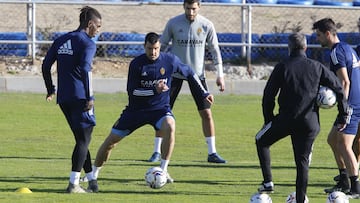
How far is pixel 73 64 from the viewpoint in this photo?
1212 cm

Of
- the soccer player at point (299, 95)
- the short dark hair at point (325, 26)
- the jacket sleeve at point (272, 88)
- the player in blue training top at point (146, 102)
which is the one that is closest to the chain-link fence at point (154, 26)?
the player in blue training top at point (146, 102)

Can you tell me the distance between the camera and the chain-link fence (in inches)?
1043

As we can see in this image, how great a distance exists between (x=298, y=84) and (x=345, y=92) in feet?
4.42

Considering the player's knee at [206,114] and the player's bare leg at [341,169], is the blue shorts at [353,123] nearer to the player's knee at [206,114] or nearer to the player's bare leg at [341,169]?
the player's bare leg at [341,169]

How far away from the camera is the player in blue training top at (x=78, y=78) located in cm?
1202

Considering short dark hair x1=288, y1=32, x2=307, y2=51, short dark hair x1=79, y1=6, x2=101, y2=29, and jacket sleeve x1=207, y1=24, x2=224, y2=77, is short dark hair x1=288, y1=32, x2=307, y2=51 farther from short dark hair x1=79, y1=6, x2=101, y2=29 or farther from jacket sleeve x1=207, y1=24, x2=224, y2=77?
jacket sleeve x1=207, y1=24, x2=224, y2=77

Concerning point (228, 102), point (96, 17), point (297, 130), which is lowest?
point (228, 102)

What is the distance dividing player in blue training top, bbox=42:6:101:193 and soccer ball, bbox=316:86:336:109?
263 cm

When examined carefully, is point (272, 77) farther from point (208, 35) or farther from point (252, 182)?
point (208, 35)

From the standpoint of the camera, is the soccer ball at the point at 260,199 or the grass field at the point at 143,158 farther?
the grass field at the point at 143,158

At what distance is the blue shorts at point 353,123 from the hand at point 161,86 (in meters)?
2.20

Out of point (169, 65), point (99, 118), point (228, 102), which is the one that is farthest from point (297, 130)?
point (228, 102)

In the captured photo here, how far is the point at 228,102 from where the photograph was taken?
2408cm

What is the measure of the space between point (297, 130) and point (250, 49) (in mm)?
16150
